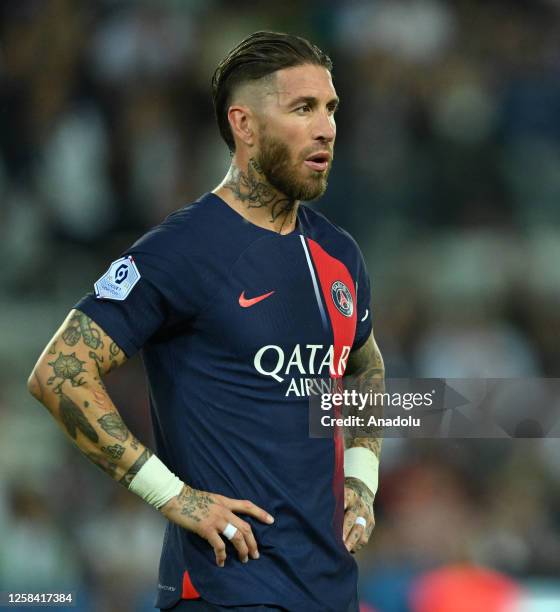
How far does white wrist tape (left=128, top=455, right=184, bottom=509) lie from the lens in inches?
131

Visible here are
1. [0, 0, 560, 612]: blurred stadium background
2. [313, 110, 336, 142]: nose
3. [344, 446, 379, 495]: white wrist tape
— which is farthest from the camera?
[0, 0, 560, 612]: blurred stadium background

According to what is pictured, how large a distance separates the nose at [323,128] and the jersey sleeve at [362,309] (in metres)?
0.49

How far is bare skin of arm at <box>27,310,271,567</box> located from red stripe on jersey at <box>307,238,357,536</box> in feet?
1.09

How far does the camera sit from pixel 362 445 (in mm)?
3975

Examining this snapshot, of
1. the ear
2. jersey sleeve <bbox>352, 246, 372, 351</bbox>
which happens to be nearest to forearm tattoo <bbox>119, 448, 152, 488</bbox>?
jersey sleeve <bbox>352, 246, 372, 351</bbox>

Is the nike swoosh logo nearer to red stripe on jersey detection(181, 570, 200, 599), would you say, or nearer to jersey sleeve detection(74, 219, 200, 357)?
jersey sleeve detection(74, 219, 200, 357)

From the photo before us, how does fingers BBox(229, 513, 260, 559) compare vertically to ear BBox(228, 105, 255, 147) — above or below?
below

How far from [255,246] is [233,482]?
2.23 ft

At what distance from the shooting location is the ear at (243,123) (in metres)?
3.62

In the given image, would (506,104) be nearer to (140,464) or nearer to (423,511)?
(423,511)

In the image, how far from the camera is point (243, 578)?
336 cm

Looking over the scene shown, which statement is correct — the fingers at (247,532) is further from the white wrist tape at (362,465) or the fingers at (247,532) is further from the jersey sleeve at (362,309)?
the jersey sleeve at (362,309)

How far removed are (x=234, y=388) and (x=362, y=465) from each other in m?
0.68

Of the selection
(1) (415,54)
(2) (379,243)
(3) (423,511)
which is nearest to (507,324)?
(2) (379,243)
